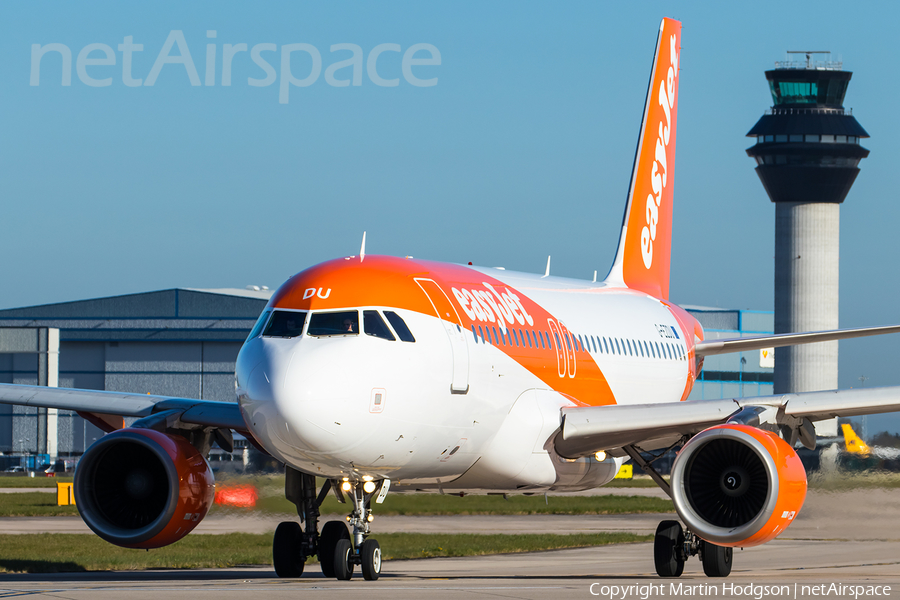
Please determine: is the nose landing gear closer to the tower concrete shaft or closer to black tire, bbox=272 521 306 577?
black tire, bbox=272 521 306 577

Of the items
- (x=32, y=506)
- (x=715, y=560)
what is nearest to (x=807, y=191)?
(x=32, y=506)

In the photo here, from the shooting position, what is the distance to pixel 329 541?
60.4 ft

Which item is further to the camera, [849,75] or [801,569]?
[849,75]

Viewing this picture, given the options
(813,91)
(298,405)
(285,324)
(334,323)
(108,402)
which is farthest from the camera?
(813,91)

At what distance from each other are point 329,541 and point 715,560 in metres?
5.52

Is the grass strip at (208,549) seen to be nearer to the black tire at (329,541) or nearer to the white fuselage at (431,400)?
the black tire at (329,541)

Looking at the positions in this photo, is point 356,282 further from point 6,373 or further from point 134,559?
point 6,373

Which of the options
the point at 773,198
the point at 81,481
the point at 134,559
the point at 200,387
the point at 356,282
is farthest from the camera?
the point at 773,198

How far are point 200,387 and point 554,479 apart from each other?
65302mm

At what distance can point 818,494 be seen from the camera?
952 inches

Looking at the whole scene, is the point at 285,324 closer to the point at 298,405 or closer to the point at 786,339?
the point at 298,405

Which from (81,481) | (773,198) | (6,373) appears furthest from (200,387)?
(81,481)

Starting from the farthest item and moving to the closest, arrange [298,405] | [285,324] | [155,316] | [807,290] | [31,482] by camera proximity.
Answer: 1. [807,290]
2. [155,316]
3. [31,482]
4. [285,324]
5. [298,405]

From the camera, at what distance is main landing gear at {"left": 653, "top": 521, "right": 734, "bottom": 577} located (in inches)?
764
